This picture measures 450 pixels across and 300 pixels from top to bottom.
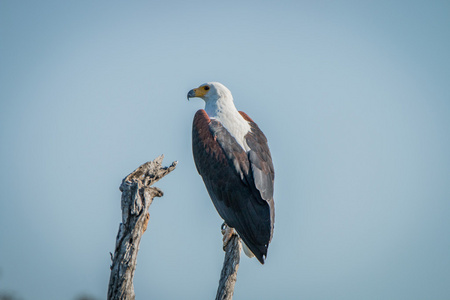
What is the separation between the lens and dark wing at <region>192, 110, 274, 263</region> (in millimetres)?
6356

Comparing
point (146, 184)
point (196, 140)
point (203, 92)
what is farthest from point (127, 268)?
point (203, 92)

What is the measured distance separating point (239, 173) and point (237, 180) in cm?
10

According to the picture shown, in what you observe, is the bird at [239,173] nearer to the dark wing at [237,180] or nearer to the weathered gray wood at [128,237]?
the dark wing at [237,180]

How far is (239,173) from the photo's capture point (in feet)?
21.8

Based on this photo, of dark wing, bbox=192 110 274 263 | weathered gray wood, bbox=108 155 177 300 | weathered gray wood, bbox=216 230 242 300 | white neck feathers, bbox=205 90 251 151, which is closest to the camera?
weathered gray wood, bbox=108 155 177 300

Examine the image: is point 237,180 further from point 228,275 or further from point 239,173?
point 228,275

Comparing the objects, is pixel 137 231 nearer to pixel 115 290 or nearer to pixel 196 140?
pixel 115 290

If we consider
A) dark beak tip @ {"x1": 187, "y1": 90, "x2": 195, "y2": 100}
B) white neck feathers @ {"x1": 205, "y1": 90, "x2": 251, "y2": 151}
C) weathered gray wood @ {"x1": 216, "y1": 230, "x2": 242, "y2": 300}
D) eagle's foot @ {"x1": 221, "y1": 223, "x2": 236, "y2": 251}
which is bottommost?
weathered gray wood @ {"x1": 216, "y1": 230, "x2": 242, "y2": 300}

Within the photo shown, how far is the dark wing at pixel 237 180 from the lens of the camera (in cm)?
636

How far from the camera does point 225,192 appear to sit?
6.74m

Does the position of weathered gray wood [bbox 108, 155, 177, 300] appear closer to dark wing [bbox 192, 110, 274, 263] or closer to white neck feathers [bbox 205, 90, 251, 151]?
dark wing [bbox 192, 110, 274, 263]

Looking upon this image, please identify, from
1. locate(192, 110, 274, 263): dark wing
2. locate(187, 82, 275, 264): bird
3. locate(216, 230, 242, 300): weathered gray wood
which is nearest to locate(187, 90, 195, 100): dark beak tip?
locate(187, 82, 275, 264): bird

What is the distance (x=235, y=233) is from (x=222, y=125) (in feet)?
5.29

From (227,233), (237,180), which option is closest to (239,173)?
(237,180)
